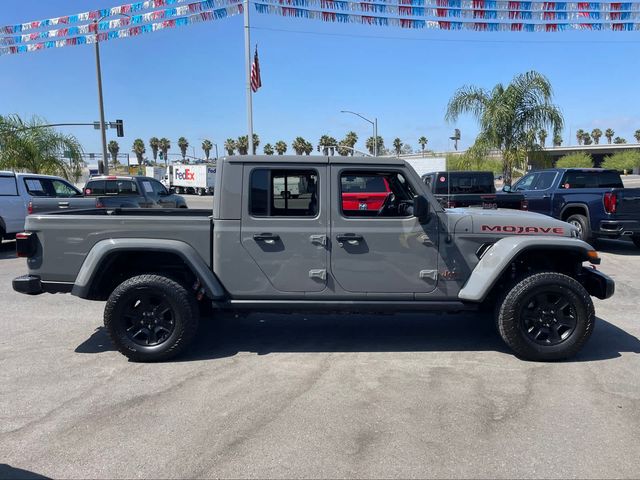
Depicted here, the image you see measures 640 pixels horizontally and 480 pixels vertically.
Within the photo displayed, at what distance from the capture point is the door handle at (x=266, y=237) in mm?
4609

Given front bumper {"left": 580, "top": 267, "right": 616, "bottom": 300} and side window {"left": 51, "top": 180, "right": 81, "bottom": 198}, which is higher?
side window {"left": 51, "top": 180, "right": 81, "bottom": 198}

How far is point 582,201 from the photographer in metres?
11.0

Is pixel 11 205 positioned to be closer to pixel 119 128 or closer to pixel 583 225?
pixel 583 225

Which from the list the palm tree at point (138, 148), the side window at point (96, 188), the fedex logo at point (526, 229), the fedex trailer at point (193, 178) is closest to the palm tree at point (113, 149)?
the palm tree at point (138, 148)

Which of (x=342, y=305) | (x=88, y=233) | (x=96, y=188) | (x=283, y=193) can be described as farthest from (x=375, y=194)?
(x=96, y=188)

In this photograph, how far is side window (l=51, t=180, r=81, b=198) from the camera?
1259 centimetres

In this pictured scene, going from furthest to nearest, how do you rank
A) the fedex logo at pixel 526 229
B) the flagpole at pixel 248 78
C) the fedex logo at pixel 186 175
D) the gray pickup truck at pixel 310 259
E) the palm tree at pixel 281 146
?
the palm tree at pixel 281 146 → the fedex logo at pixel 186 175 → the flagpole at pixel 248 78 → the fedex logo at pixel 526 229 → the gray pickup truck at pixel 310 259

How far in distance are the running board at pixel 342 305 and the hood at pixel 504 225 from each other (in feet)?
2.29

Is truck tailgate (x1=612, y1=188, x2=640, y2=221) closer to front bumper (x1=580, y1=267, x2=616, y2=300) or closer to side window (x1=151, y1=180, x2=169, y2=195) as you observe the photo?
front bumper (x1=580, y1=267, x2=616, y2=300)

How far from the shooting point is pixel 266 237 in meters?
4.61

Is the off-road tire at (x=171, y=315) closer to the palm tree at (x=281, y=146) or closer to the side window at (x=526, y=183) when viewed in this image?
the side window at (x=526, y=183)

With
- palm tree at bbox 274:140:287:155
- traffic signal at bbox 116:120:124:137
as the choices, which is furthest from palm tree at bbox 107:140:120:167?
traffic signal at bbox 116:120:124:137

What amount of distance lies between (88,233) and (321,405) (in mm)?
2631

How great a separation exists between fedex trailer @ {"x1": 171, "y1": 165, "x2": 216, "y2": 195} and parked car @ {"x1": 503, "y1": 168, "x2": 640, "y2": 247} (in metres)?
36.4
